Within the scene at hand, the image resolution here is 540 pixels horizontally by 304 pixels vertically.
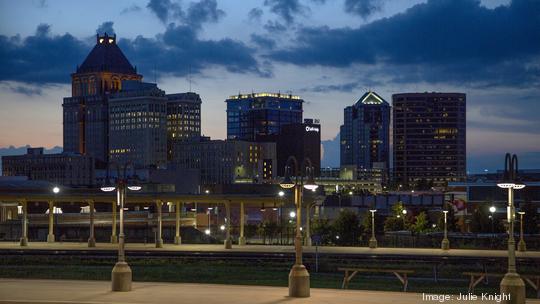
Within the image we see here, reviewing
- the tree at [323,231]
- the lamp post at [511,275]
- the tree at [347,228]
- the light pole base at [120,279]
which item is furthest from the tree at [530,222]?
the light pole base at [120,279]

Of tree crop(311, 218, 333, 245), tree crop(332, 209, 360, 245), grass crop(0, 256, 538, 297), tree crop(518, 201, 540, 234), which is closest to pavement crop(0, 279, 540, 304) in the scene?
grass crop(0, 256, 538, 297)

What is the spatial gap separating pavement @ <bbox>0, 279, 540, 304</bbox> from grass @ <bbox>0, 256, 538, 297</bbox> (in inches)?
232

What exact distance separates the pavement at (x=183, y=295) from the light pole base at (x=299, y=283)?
36 cm

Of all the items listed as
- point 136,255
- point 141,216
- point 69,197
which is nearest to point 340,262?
point 136,255

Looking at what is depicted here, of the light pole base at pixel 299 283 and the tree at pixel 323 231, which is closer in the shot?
the light pole base at pixel 299 283

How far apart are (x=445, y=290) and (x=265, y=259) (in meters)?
19.9

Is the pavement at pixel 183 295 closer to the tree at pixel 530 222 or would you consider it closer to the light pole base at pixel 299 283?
the light pole base at pixel 299 283

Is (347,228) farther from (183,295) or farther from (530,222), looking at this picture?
(183,295)

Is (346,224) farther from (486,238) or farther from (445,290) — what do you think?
(445,290)

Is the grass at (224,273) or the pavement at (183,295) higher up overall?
the pavement at (183,295)

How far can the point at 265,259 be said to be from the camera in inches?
2295

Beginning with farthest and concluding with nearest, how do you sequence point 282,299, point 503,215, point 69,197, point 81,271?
point 503,215, point 69,197, point 81,271, point 282,299

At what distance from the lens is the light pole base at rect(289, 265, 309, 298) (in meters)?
33.2

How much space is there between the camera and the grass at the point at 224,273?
141 feet
